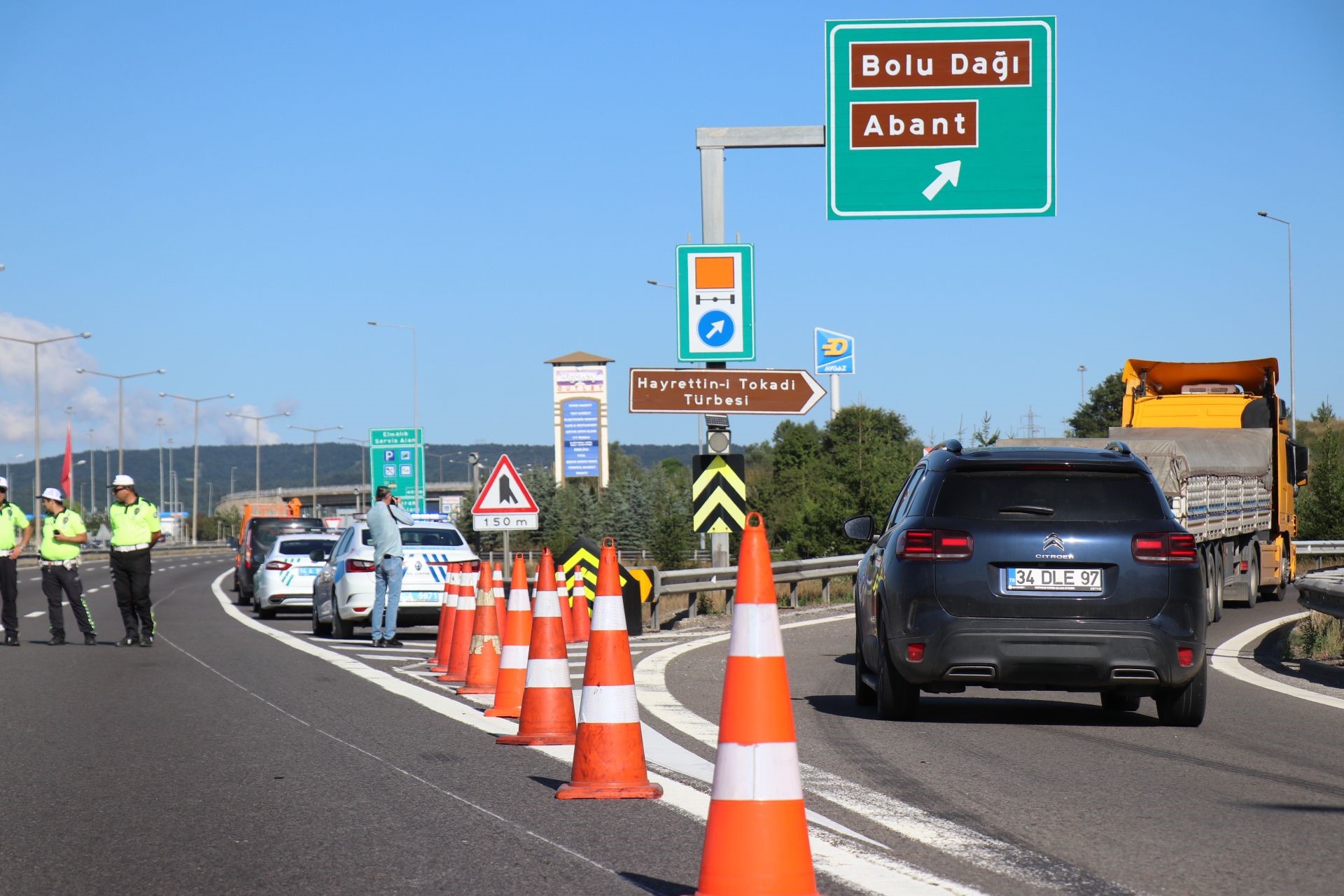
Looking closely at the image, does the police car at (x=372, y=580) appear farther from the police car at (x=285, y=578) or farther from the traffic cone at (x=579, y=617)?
the police car at (x=285, y=578)

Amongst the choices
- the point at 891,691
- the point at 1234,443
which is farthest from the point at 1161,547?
the point at 1234,443

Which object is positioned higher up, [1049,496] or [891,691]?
[1049,496]

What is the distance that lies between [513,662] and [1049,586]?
3199mm

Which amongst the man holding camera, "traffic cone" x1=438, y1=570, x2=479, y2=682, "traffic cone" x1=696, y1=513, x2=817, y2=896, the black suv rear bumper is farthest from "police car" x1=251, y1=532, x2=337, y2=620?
"traffic cone" x1=696, y1=513, x2=817, y2=896

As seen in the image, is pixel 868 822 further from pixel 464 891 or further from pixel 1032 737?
pixel 1032 737

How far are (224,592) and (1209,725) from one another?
3313 centimetres

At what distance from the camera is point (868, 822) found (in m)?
6.44

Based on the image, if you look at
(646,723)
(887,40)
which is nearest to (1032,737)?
(646,723)

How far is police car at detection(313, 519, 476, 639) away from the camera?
65.1 ft

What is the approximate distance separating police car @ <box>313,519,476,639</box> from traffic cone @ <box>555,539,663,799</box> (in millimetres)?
12384

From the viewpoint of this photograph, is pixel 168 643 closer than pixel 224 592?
Yes

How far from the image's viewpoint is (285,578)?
27.8m

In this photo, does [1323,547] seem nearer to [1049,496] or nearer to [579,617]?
[579,617]

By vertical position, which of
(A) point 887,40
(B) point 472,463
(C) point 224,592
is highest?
(A) point 887,40
